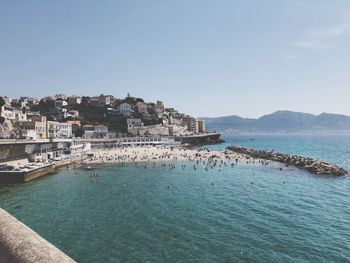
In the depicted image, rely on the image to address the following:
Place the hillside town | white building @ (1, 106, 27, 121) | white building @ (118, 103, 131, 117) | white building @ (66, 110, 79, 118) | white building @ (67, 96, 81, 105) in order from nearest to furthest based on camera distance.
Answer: white building @ (1, 106, 27, 121) → the hillside town → white building @ (66, 110, 79, 118) → white building @ (118, 103, 131, 117) → white building @ (67, 96, 81, 105)

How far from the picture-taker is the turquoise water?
15891 millimetres

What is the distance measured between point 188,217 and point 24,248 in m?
19.8

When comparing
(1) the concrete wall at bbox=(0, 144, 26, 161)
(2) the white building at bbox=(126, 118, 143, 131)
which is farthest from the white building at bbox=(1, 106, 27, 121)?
(2) the white building at bbox=(126, 118, 143, 131)

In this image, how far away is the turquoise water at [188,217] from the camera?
52.1 ft

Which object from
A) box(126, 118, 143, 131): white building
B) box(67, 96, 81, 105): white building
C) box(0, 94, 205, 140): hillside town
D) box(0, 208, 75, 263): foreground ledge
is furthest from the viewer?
box(67, 96, 81, 105): white building

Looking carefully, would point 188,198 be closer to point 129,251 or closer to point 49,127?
point 129,251

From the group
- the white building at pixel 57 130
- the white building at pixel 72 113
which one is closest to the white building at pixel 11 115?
the white building at pixel 57 130

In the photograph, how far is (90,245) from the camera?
1647 cm

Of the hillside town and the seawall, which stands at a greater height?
the hillside town

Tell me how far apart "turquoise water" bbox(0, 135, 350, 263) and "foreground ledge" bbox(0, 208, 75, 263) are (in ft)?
41.6

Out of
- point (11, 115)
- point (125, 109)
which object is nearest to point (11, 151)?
point (11, 115)

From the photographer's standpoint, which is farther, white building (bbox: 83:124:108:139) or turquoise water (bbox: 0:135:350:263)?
white building (bbox: 83:124:108:139)

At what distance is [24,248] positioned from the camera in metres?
3.59

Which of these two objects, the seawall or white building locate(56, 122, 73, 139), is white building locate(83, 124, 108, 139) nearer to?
white building locate(56, 122, 73, 139)
